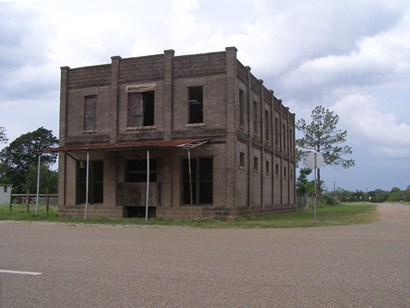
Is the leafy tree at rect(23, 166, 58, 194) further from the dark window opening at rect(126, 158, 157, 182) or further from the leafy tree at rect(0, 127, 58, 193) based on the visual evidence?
the dark window opening at rect(126, 158, 157, 182)

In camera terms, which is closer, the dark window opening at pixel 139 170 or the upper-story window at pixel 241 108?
the dark window opening at pixel 139 170

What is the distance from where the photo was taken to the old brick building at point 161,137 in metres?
23.7

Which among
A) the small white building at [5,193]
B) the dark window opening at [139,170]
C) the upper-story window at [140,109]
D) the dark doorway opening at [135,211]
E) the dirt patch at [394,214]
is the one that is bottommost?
the dirt patch at [394,214]

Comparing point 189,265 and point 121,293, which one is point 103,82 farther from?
point 121,293

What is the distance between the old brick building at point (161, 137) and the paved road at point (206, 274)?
466 inches

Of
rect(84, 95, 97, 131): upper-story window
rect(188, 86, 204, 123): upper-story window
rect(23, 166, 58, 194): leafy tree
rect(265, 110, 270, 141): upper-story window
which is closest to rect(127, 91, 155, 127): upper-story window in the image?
rect(188, 86, 204, 123): upper-story window

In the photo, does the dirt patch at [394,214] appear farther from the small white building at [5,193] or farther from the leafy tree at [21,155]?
the leafy tree at [21,155]

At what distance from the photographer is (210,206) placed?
23609 mm

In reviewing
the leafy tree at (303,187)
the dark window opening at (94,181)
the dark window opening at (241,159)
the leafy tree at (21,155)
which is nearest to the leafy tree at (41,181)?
the leafy tree at (21,155)

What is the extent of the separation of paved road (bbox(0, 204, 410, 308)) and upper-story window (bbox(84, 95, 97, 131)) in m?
15.5

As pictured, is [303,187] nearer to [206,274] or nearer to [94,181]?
[94,181]

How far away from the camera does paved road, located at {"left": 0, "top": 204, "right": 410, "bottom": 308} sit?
587 cm

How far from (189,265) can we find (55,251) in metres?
3.41

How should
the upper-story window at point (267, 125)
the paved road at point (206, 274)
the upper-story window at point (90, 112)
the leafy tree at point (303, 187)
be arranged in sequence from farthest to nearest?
the leafy tree at point (303, 187), the upper-story window at point (267, 125), the upper-story window at point (90, 112), the paved road at point (206, 274)
